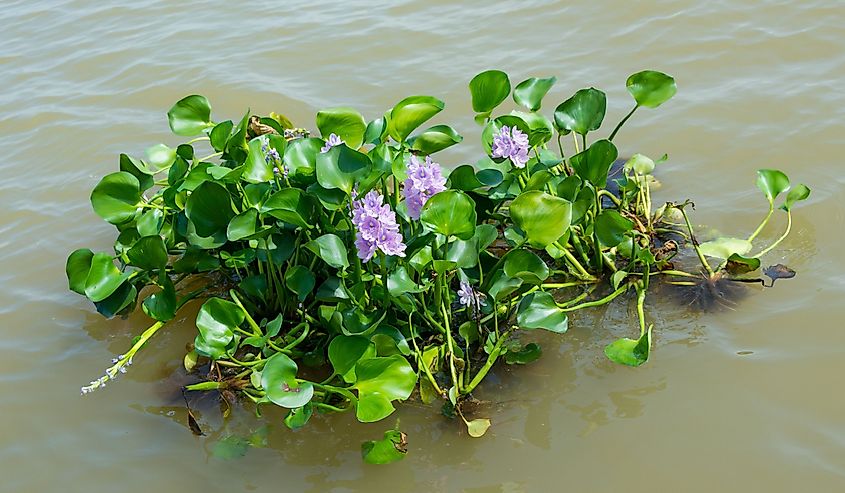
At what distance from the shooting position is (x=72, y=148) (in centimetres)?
413

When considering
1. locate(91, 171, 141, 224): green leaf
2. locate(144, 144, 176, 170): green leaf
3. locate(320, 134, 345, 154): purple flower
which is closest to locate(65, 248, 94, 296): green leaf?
locate(91, 171, 141, 224): green leaf

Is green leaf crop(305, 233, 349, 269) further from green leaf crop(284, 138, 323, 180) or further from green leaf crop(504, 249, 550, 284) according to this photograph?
green leaf crop(504, 249, 550, 284)

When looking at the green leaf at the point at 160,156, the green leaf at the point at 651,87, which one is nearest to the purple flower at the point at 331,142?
the green leaf at the point at 160,156

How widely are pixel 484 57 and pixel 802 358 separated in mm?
2474

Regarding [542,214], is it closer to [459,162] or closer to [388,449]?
[388,449]

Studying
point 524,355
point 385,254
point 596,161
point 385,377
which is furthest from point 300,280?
point 596,161

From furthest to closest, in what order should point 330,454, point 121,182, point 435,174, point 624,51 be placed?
1. point 624,51
2. point 121,182
3. point 330,454
4. point 435,174

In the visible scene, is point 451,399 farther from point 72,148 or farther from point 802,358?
point 72,148

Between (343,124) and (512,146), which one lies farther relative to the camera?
(343,124)

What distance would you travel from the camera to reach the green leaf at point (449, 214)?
2057mm

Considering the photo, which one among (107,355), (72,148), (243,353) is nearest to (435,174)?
(243,353)

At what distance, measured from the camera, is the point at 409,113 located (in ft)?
7.79

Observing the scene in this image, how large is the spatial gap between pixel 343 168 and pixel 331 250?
0.68 ft

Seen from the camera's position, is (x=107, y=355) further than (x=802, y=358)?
Yes
